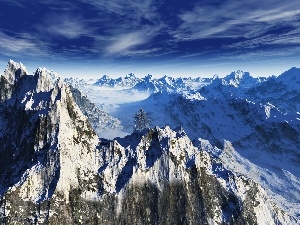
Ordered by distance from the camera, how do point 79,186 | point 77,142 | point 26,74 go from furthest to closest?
point 26,74 < point 77,142 < point 79,186

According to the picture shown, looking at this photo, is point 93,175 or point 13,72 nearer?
point 93,175

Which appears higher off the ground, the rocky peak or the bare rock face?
the rocky peak

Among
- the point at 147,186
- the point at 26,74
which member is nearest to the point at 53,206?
the point at 147,186

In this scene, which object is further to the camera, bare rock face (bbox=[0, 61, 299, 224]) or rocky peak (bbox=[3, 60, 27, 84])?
rocky peak (bbox=[3, 60, 27, 84])

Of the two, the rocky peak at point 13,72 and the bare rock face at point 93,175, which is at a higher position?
the rocky peak at point 13,72

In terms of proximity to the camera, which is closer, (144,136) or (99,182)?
(99,182)

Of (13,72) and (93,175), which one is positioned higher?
(13,72)

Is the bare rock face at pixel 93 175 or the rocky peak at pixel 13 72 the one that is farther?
the rocky peak at pixel 13 72

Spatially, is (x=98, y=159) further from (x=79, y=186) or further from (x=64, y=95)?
(x=64, y=95)
